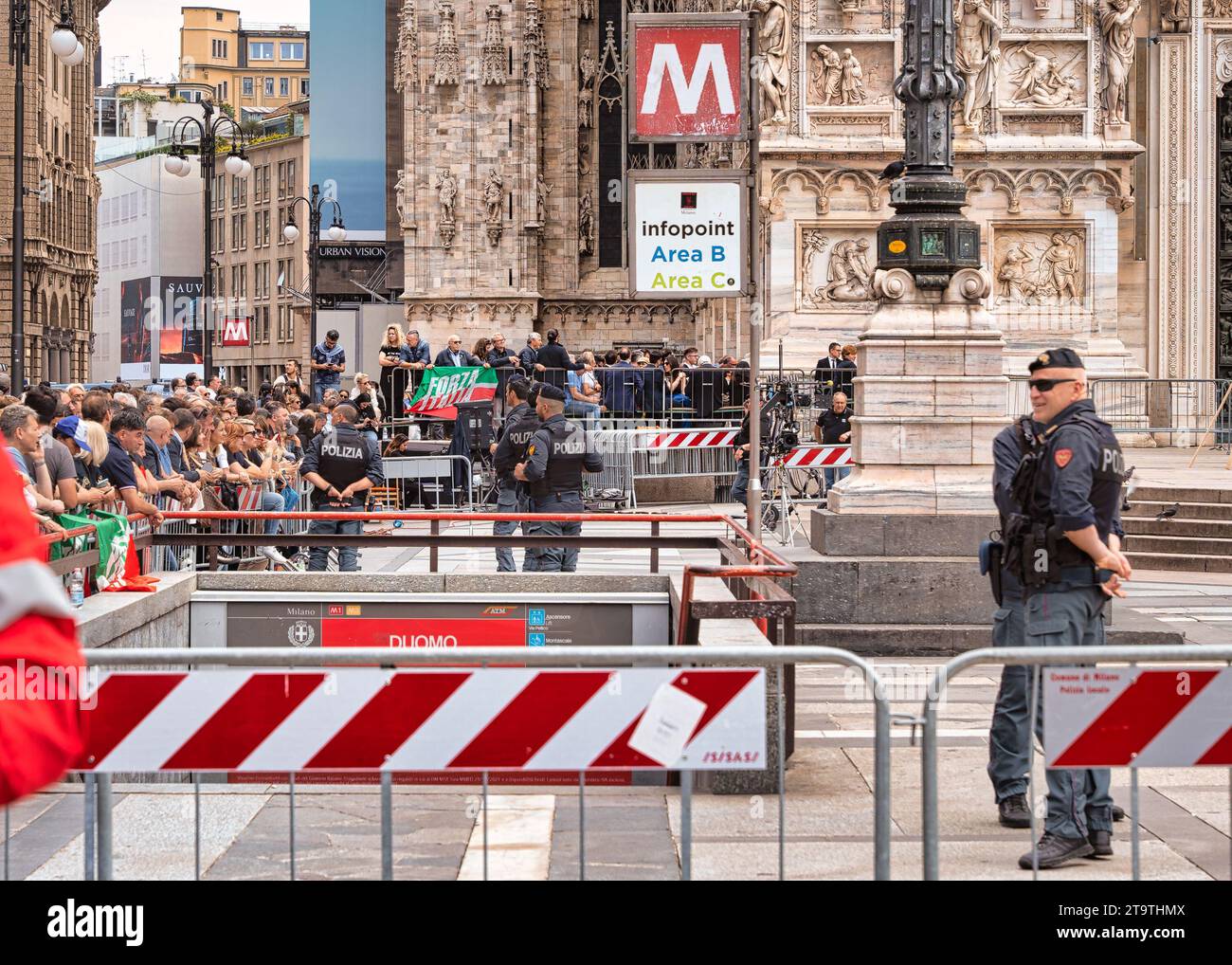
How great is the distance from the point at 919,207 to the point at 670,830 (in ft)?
24.9

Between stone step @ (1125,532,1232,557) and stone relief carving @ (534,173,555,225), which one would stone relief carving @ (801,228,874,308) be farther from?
stone relief carving @ (534,173,555,225)

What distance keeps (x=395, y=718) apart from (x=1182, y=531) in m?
13.9

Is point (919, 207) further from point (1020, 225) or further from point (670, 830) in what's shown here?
point (1020, 225)

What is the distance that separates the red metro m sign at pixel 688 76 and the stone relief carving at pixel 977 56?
46.4 feet

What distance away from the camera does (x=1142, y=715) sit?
5574 millimetres

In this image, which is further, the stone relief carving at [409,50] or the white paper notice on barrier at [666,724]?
the stone relief carving at [409,50]

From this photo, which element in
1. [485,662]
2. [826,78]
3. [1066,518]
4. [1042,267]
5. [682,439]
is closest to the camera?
[485,662]

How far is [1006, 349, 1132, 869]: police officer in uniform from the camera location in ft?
23.5

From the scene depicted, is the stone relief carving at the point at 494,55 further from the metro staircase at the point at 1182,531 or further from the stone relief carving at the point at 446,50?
the metro staircase at the point at 1182,531

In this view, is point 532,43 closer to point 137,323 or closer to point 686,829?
point 686,829

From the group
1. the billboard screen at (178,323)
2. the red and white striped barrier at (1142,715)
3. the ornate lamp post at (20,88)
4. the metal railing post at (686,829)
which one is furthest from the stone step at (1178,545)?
the billboard screen at (178,323)

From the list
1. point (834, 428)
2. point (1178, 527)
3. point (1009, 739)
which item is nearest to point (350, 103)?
point (834, 428)

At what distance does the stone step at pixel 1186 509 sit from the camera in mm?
17828

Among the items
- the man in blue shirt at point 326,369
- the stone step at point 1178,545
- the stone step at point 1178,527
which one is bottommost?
the stone step at point 1178,545
